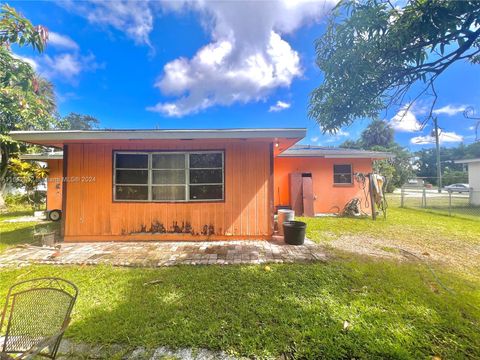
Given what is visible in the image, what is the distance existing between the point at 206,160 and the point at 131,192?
207 cm

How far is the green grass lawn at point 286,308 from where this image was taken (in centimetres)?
197

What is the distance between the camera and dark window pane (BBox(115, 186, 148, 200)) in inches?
203

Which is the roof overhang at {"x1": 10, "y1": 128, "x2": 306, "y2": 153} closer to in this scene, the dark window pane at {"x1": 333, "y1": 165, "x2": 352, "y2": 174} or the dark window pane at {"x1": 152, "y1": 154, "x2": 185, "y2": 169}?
the dark window pane at {"x1": 152, "y1": 154, "x2": 185, "y2": 169}

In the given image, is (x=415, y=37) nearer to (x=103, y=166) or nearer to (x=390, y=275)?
(x=390, y=275)

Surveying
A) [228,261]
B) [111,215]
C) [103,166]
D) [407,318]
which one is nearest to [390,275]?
[407,318]

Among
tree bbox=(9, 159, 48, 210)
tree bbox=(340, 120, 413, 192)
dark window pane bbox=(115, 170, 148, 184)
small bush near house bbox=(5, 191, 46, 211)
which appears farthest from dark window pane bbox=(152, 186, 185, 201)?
tree bbox=(340, 120, 413, 192)

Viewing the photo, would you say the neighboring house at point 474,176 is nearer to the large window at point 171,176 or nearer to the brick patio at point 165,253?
A: the brick patio at point 165,253

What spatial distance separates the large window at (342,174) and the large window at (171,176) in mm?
6053

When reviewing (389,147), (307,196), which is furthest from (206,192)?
(389,147)

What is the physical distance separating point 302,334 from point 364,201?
841 centimetres

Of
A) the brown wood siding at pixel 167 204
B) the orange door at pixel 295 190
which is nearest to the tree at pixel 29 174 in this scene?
the brown wood siding at pixel 167 204

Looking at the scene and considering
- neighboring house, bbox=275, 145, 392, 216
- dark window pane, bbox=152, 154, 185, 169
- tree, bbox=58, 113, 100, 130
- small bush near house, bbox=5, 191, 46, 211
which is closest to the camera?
dark window pane, bbox=152, 154, 185, 169

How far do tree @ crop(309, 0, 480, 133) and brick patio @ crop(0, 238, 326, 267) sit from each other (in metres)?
2.83

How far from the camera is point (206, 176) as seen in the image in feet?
17.1
